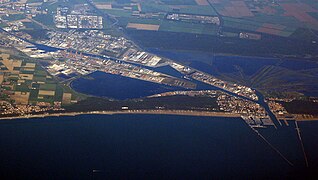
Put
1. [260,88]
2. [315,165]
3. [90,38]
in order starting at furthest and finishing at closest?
1. [90,38]
2. [260,88]
3. [315,165]

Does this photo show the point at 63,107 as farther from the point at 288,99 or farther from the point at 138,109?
the point at 288,99

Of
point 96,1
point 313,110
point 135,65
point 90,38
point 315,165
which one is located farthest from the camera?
point 96,1

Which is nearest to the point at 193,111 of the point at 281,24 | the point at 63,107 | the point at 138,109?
the point at 138,109

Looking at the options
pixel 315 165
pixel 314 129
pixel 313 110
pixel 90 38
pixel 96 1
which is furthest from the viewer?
pixel 96 1

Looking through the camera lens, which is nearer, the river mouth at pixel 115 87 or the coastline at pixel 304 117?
the coastline at pixel 304 117

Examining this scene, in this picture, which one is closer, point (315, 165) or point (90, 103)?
point (315, 165)

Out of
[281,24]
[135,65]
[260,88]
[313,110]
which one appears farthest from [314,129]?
[281,24]

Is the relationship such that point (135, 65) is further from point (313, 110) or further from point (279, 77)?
point (313, 110)

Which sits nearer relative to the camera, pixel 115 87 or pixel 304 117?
pixel 304 117

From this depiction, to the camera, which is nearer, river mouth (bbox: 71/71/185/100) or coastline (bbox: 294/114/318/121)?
coastline (bbox: 294/114/318/121)
